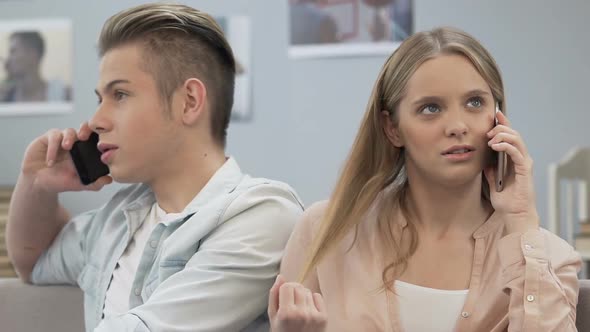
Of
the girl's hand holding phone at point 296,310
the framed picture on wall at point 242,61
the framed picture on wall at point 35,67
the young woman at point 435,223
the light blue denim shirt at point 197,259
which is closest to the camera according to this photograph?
the girl's hand holding phone at point 296,310

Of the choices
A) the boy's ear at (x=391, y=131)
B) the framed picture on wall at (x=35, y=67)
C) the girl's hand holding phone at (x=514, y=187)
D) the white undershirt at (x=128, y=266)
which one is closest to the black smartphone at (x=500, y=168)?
the girl's hand holding phone at (x=514, y=187)

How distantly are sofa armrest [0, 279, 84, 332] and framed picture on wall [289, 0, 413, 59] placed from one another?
188cm

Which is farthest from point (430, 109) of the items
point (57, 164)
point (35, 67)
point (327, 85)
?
point (35, 67)

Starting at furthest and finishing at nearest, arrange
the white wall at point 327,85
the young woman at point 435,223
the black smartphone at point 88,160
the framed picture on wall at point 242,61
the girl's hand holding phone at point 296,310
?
the framed picture on wall at point 242,61, the white wall at point 327,85, the black smartphone at point 88,160, the young woman at point 435,223, the girl's hand holding phone at point 296,310

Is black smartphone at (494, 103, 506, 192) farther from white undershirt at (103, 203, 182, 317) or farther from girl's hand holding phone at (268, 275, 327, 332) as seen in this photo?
white undershirt at (103, 203, 182, 317)

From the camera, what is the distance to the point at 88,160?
1570 mm

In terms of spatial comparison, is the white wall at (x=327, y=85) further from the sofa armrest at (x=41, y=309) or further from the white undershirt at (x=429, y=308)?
the white undershirt at (x=429, y=308)

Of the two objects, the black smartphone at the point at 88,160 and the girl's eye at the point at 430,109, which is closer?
the girl's eye at the point at 430,109

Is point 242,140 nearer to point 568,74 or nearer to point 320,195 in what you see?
point 320,195

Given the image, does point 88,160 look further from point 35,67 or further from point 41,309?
point 35,67

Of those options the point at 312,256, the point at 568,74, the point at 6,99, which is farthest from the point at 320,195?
the point at 312,256

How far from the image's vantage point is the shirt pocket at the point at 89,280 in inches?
57.6

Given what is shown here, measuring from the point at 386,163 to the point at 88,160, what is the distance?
0.54 meters

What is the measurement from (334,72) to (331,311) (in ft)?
6.74
